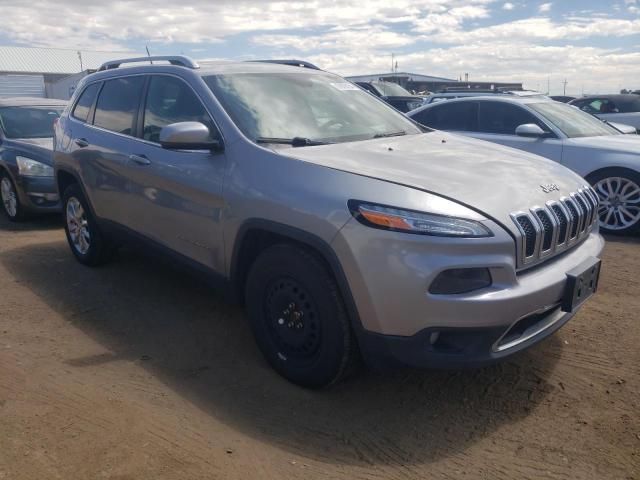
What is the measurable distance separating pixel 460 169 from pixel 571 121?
5.15 metres

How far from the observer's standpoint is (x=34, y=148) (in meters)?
7.44

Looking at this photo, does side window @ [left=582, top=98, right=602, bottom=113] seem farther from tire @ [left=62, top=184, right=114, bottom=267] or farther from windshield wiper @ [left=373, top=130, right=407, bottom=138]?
tire @ [left=62, top=184, right=114, bottom=267]

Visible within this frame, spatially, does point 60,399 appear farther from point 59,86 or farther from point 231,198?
Answer: point 59,86

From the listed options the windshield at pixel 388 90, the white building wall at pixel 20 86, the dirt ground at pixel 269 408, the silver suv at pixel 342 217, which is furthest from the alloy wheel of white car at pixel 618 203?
the white building wall at pixel 20 86

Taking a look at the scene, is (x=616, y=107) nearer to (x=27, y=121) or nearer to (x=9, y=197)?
(x=27, y=121)

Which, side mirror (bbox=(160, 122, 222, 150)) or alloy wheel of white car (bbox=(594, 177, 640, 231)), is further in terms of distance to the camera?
alloy wheel of white car (bbox=(594, 177, 640, 231))

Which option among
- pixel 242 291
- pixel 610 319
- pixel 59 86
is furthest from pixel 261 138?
pixel 59 86

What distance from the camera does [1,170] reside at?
305 inches

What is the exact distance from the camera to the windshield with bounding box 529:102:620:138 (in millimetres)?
7414

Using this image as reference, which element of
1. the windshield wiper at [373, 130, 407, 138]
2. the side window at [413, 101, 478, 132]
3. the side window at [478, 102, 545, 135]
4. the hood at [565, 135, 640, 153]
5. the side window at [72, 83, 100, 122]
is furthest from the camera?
the side window at [413, 101, 478, 132]

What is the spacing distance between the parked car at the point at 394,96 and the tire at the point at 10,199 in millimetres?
10658

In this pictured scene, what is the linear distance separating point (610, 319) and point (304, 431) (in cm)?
255

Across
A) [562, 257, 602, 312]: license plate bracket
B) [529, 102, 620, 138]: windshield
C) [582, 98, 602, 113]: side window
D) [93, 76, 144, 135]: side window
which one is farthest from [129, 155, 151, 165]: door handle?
[582, 98, 602, 113]: side window

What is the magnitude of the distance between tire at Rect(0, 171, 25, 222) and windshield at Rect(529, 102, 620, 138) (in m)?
6.71
